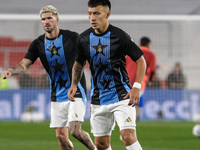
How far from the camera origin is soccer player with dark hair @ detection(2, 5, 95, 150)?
6.13 metres

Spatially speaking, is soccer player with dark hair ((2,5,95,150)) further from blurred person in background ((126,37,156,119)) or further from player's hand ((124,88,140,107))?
blurred person in background ((126,37,156,119))

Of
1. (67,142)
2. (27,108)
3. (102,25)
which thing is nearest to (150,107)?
(27,108)

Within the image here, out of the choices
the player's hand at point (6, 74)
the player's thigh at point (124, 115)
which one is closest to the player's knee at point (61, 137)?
the player's hand at point (6, 74)

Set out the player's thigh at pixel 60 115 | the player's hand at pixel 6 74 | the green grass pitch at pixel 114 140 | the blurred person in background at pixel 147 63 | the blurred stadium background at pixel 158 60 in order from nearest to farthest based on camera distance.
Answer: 1. the player's hand at pixel 6 74
2. the player's thigh at pixel 60 115
3. the green grass pitch at pixel 114 140
4. the blurred person in background at pixel 147 63
5. the blurred stadium background at pixel 158 60

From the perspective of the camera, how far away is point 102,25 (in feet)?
16.1

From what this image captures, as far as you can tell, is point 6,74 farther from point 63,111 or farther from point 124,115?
point 124,115

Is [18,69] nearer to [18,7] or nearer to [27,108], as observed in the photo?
[27,108]

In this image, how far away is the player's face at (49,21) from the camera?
6.10 metres

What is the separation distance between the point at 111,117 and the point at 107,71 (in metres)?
0.54

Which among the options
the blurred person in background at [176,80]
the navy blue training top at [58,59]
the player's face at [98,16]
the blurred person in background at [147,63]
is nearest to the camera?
the player's face at [98,16]

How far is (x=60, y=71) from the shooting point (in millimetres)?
6199

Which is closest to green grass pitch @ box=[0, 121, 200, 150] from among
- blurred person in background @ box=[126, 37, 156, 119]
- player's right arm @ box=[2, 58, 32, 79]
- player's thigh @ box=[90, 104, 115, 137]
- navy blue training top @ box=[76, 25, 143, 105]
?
blurred person in background @ box=[126, 37, 156, 119]

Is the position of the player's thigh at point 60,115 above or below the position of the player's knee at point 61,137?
above

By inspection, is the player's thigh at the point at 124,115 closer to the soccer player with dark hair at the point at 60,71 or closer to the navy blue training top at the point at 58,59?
the soccer player with dark hair at the point at 60,71
